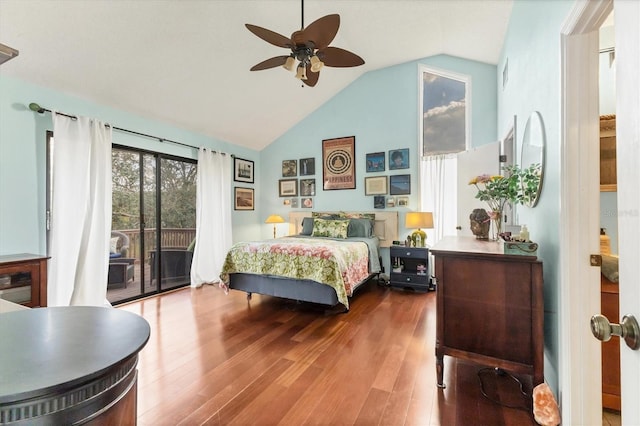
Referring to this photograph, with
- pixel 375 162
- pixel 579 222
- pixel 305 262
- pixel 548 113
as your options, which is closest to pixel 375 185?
pixel 375 162

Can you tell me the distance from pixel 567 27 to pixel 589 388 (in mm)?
1740

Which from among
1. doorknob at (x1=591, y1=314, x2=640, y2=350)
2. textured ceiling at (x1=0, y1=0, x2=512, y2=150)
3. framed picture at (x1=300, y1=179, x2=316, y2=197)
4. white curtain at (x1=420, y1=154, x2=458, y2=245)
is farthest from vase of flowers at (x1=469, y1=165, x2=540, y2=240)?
framed picture at (x1=300, y1=179, x2=316, y2=197)

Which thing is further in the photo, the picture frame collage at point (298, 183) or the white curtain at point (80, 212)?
the picture frame collage at point (298, 183)

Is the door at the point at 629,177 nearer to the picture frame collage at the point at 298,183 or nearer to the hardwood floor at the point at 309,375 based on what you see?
the hardwood floor at the point at 309,375

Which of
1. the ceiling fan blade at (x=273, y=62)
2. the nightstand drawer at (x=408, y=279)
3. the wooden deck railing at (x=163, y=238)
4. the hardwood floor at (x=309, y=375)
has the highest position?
the ceiling fan blade at (x=273, y=62)

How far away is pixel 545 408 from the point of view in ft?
5.12

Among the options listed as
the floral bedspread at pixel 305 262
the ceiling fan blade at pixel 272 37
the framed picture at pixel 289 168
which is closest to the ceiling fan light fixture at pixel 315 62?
the ceiling fan blade at pixel 272 37

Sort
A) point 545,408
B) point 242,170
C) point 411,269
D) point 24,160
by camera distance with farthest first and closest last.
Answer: point 242,170, point 411,269, point 24,160, point 545,408

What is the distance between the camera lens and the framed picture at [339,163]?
5215 millimetres

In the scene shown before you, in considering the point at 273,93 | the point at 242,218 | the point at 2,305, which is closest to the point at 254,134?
the point at 273,93

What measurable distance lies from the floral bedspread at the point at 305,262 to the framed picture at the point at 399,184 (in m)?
1.47

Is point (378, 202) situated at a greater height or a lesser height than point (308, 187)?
lesser

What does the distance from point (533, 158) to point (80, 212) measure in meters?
4.34

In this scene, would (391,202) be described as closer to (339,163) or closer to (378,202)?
(378,202)
